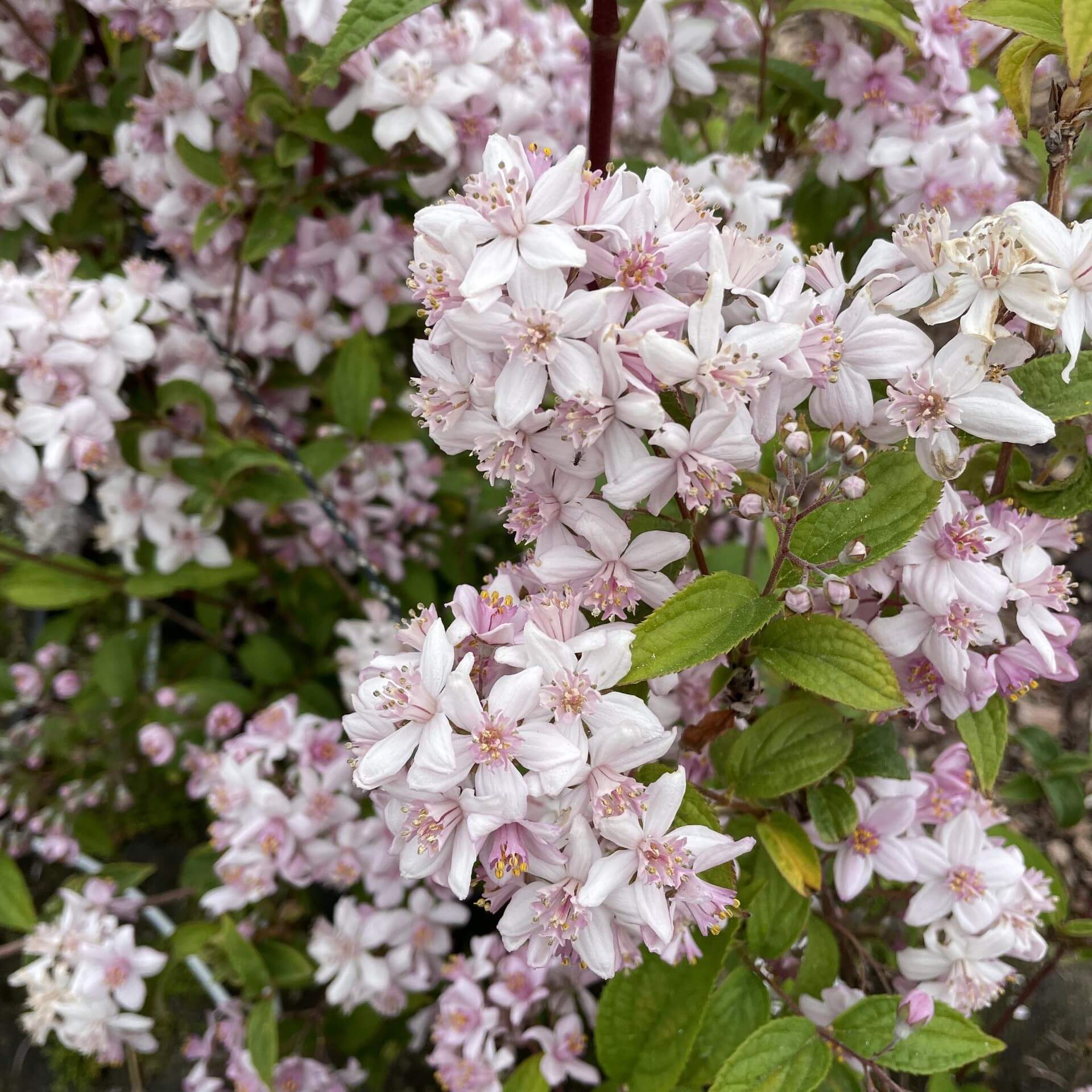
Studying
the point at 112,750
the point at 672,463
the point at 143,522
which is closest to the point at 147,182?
the point at 143,522

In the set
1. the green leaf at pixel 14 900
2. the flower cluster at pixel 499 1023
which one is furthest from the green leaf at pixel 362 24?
the green leaf at pixel 14 900

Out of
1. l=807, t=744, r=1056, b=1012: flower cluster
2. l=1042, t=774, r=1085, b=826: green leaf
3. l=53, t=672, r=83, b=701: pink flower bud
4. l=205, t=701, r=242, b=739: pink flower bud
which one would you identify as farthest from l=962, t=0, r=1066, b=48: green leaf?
l=53, t=672, r=83, b=701: pink flower bud

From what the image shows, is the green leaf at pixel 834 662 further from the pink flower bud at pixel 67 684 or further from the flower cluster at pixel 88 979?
the pink flower bud at pixel 67 684

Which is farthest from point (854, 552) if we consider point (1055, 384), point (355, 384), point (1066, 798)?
point (355, 384)

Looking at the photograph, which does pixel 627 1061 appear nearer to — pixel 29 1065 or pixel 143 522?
pixel 143 522

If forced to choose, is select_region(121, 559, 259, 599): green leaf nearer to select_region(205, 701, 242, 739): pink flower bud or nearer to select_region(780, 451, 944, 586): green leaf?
select_region(205, 701, 242, 739): pink flower bud

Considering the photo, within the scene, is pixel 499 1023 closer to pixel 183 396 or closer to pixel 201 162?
pixel 183 396
